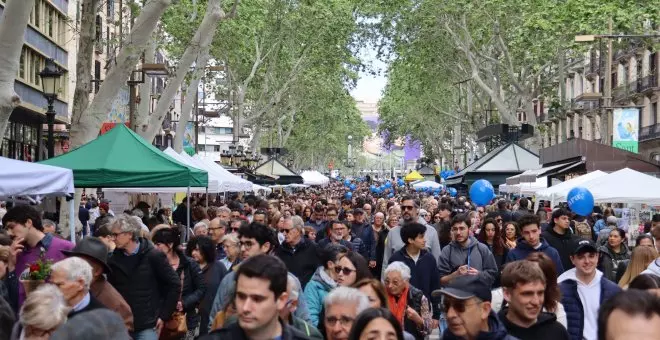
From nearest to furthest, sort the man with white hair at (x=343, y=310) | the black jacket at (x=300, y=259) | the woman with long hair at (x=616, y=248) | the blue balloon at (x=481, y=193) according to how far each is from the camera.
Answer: the man with white hair at (x=343, y=310), the black jacket at (x=300, y=259), the woman with long hair at (x=616, y=248), the blue balloon at (x=481, y=193)

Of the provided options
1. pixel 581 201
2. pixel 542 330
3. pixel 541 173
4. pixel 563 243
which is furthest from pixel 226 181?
pixel 542 330

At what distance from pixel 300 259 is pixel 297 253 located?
8cm

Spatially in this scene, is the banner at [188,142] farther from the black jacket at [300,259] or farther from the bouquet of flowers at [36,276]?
the bouquet of flowers at [36,276]

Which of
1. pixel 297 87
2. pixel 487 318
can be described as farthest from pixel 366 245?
pixel 297 87

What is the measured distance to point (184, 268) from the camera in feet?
31.6

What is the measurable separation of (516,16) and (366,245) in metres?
21.2

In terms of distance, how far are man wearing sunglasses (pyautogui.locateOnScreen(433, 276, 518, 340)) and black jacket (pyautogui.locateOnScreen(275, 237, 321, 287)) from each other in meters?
5.00

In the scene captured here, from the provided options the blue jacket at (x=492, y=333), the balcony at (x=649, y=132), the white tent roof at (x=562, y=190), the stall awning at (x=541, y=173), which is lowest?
the blue jacket at (x=492, y=333)

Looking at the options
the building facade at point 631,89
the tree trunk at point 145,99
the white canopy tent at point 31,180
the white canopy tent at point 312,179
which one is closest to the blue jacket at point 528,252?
the white canopy tent at point 31,180

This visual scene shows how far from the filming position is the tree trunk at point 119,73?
1427 centimetres

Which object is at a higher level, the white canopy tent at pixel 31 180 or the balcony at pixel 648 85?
the balcony at pixel 648 85

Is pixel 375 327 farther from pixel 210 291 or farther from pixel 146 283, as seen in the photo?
pixel 146 283

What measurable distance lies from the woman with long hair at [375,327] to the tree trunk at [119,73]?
9726mm

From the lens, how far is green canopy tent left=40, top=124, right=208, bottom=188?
13.5 meters
